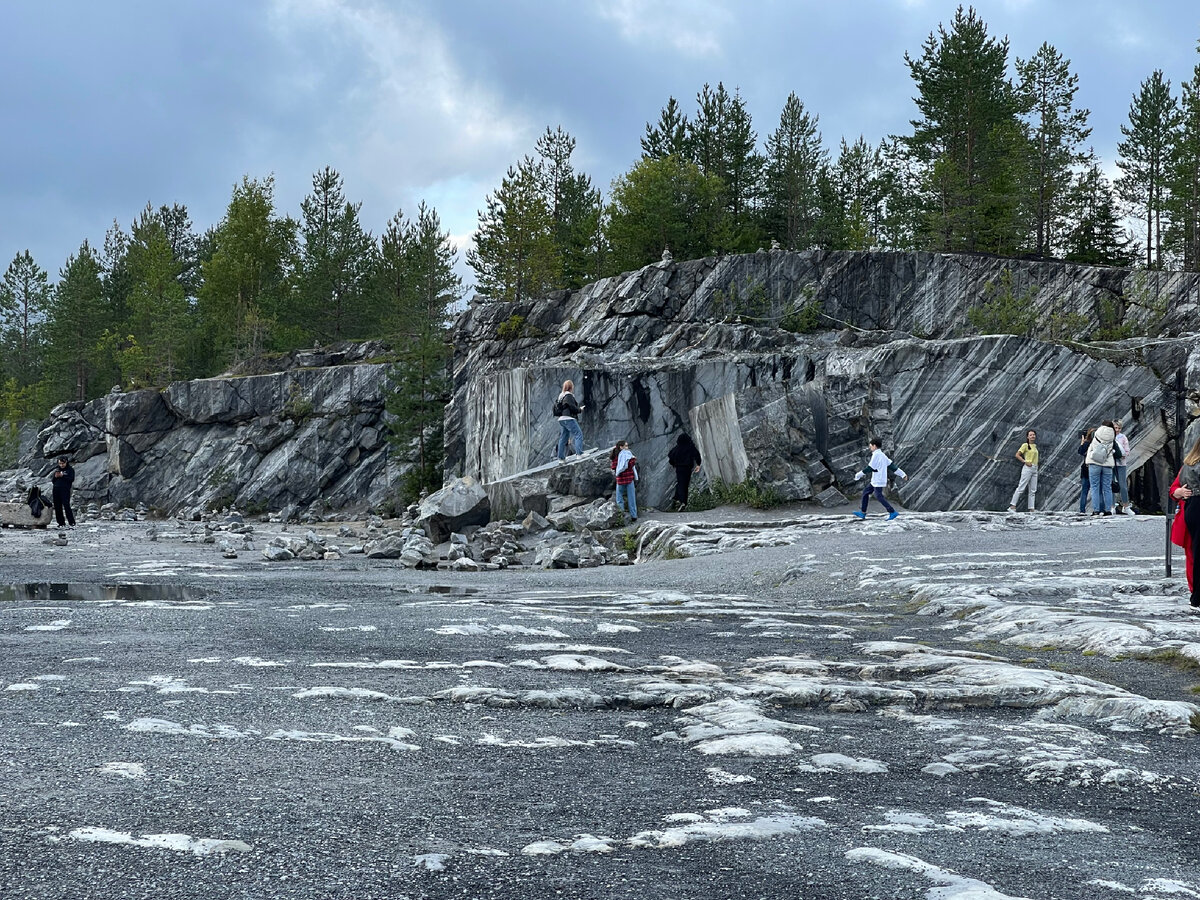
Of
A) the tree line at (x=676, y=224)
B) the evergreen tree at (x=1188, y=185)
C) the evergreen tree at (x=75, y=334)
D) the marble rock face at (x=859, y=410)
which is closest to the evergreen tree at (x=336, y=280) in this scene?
the tree line at (x=676, y=224)

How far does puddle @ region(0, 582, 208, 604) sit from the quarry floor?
3.80 ft

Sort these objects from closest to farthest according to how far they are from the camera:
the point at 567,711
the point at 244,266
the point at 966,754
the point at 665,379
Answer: the point at 966,754 < the point at 567,711 < the point at 665,379 < the point at 244,266

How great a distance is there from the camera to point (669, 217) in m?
52.4

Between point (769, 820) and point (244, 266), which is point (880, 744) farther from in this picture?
point (244, 266)

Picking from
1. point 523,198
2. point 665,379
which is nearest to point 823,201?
point 523,198

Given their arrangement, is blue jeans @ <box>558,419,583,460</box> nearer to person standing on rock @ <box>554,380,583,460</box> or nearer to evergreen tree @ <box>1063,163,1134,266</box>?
person standing on rock @ <box>554,380,583,460</box>

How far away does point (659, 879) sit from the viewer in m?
3.28

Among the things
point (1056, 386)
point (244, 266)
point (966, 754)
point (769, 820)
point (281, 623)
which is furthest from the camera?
point (244, 266)

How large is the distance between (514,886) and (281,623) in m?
7.25

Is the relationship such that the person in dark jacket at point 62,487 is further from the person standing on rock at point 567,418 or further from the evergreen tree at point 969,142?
the evergreen tree at point 969,142

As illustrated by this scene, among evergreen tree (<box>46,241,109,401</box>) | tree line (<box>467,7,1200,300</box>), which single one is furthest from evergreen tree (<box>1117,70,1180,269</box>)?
evergreen tree (<box>46,241,109,401</box>)

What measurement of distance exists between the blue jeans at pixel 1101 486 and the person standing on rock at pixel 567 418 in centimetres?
1274

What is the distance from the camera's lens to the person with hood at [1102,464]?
20.5 m

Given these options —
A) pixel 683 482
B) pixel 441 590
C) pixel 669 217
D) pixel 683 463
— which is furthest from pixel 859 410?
pixel 669 217
